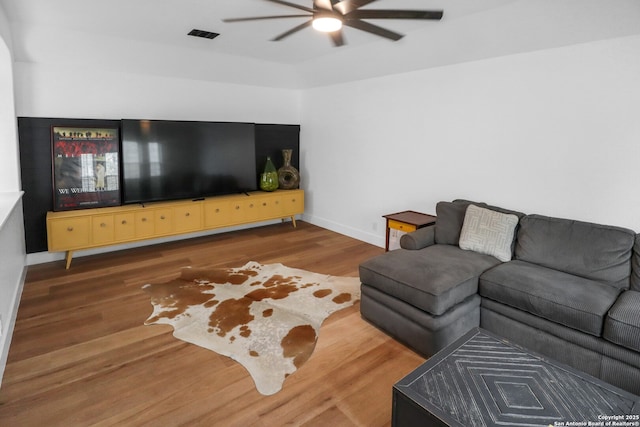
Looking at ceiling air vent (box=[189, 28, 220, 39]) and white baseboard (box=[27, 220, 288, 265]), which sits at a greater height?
ceiling air vent (box=[189, 28, 220, 39])

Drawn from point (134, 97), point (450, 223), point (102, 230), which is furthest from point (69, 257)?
point (450, 223)

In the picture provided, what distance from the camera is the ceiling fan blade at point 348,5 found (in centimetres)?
214

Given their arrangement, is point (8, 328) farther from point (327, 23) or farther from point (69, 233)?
point (327, 23)

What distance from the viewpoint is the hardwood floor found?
2.02 metres

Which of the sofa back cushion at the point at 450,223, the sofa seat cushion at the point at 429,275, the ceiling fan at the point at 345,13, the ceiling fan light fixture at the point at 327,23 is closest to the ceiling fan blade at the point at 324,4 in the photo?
the ceiling fan at the point at 345,13

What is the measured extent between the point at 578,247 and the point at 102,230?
472 cm

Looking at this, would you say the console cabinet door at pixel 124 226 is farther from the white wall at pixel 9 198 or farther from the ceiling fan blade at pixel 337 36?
the ceiling fan blade at pixel 337 36

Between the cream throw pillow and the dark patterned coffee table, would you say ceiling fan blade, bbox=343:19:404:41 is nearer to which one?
the cream throw pillow

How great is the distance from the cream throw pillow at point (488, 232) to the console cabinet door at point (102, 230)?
3868mm

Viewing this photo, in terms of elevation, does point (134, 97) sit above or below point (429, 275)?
above

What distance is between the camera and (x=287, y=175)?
597cm

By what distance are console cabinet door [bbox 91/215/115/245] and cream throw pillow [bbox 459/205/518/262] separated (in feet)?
12.7

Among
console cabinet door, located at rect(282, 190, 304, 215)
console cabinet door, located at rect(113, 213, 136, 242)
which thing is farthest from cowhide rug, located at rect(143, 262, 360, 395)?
console cabinet door, located at rect(282, 190, 304, 215)

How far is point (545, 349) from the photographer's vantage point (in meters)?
2.43
